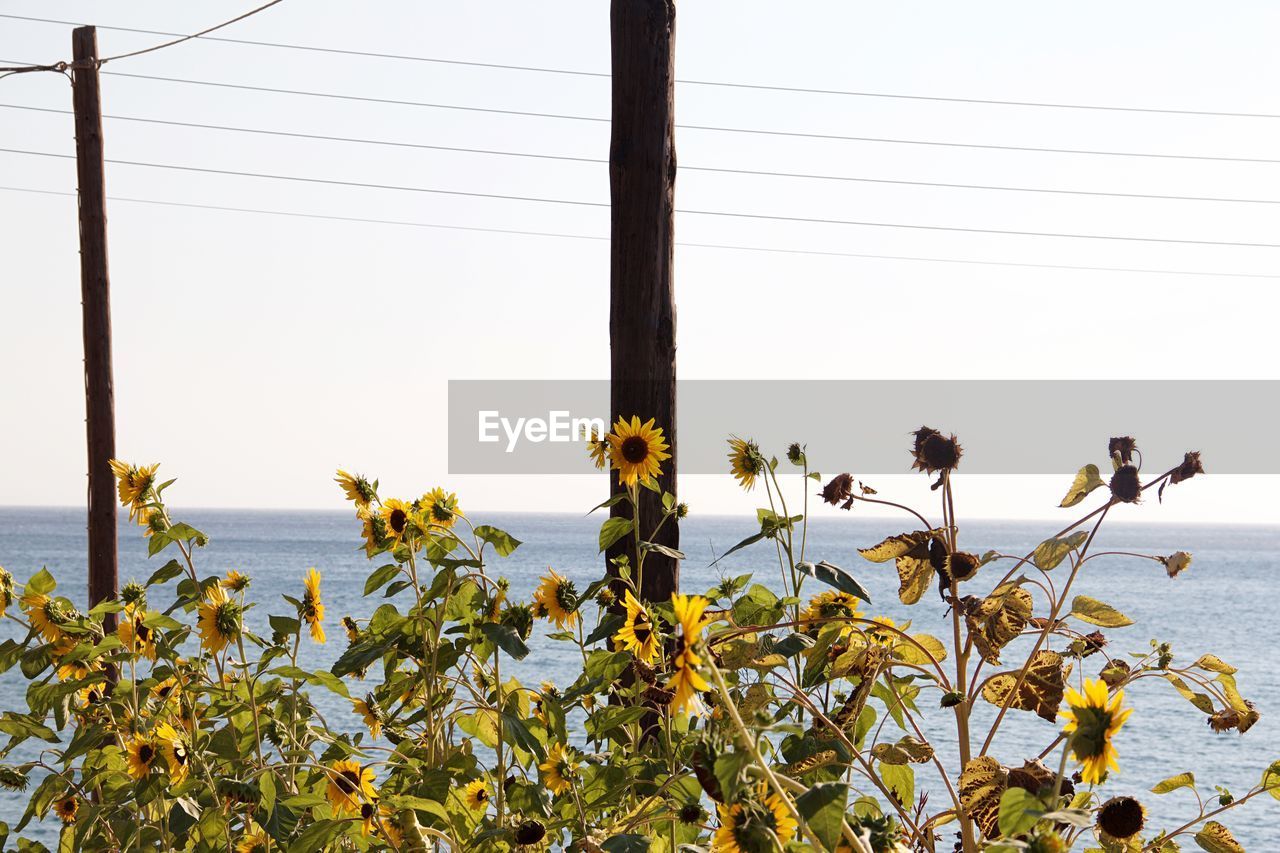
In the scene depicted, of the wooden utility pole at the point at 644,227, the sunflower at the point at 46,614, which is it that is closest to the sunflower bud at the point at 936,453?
the wooden utility pole at the point at 644,227

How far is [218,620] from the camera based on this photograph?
1.95 m

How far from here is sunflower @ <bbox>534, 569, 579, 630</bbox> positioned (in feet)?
6.28

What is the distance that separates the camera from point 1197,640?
33.5m

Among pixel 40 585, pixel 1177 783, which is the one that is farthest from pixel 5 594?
pixel 1177 783

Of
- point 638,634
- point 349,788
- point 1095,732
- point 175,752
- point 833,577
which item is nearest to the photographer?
point 1095,732

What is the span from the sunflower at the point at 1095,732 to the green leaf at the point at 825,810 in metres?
0.16

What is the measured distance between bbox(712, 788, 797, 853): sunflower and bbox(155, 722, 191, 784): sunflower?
1176 mm

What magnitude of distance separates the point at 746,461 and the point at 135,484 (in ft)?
3.53

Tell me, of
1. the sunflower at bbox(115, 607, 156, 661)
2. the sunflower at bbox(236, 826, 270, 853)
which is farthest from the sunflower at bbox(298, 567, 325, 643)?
the sunflower at bbox(236, 826, 270, 853)

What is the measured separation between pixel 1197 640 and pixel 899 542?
118 ft

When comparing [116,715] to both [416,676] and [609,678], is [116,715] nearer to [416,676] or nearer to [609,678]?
[416,676]

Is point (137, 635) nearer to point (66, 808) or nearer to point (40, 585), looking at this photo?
point (40, 585)

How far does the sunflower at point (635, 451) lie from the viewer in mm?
1951

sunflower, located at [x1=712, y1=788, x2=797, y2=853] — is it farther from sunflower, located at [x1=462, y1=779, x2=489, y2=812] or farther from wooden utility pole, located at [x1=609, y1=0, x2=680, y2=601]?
wooden utility pole, located at [x1=609, y1=0, x2=680, y2=601]
